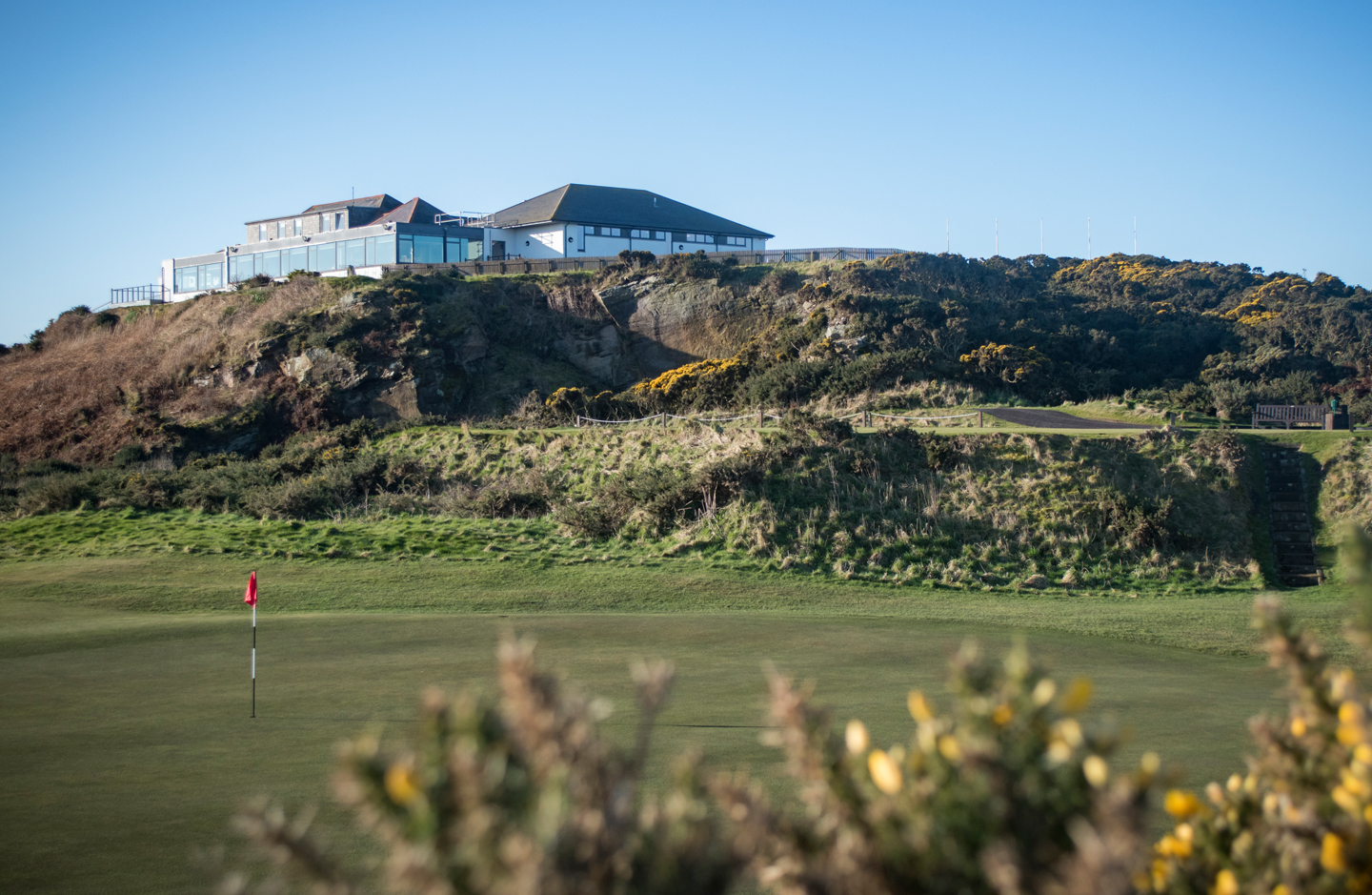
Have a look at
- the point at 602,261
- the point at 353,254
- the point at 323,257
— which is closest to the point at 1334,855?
the point at 602,261

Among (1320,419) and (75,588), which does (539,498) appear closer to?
(75,588)

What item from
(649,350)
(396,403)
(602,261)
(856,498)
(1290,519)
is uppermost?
(602,261)

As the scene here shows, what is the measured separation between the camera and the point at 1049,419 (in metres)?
29.6

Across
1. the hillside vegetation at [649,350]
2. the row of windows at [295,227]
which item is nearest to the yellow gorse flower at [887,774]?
the hillside vegetation at [649,350]

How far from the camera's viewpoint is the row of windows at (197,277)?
211 feet

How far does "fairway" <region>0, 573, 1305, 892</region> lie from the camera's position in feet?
22.1

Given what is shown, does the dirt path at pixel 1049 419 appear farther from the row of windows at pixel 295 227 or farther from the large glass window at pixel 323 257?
the row of windows at pixel 295 227

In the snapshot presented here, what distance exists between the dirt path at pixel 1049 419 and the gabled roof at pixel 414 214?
43.1m

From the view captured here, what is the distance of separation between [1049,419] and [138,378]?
126 ft

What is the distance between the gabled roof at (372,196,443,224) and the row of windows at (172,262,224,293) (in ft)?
35.1

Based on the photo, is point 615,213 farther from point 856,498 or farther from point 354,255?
point 856,498

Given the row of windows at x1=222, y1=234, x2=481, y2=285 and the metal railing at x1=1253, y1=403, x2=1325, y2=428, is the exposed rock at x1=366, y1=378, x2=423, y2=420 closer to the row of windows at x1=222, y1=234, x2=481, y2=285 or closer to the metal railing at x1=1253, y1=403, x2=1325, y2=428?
the row of windows at x1=222, y1=234, x2=481, y2=285

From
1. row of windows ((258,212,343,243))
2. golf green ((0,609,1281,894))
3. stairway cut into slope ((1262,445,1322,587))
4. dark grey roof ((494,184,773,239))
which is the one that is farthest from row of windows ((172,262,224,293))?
stairway cut into slope ((1262,445,1322,587))

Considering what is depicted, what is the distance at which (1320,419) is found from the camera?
93.6 ft
